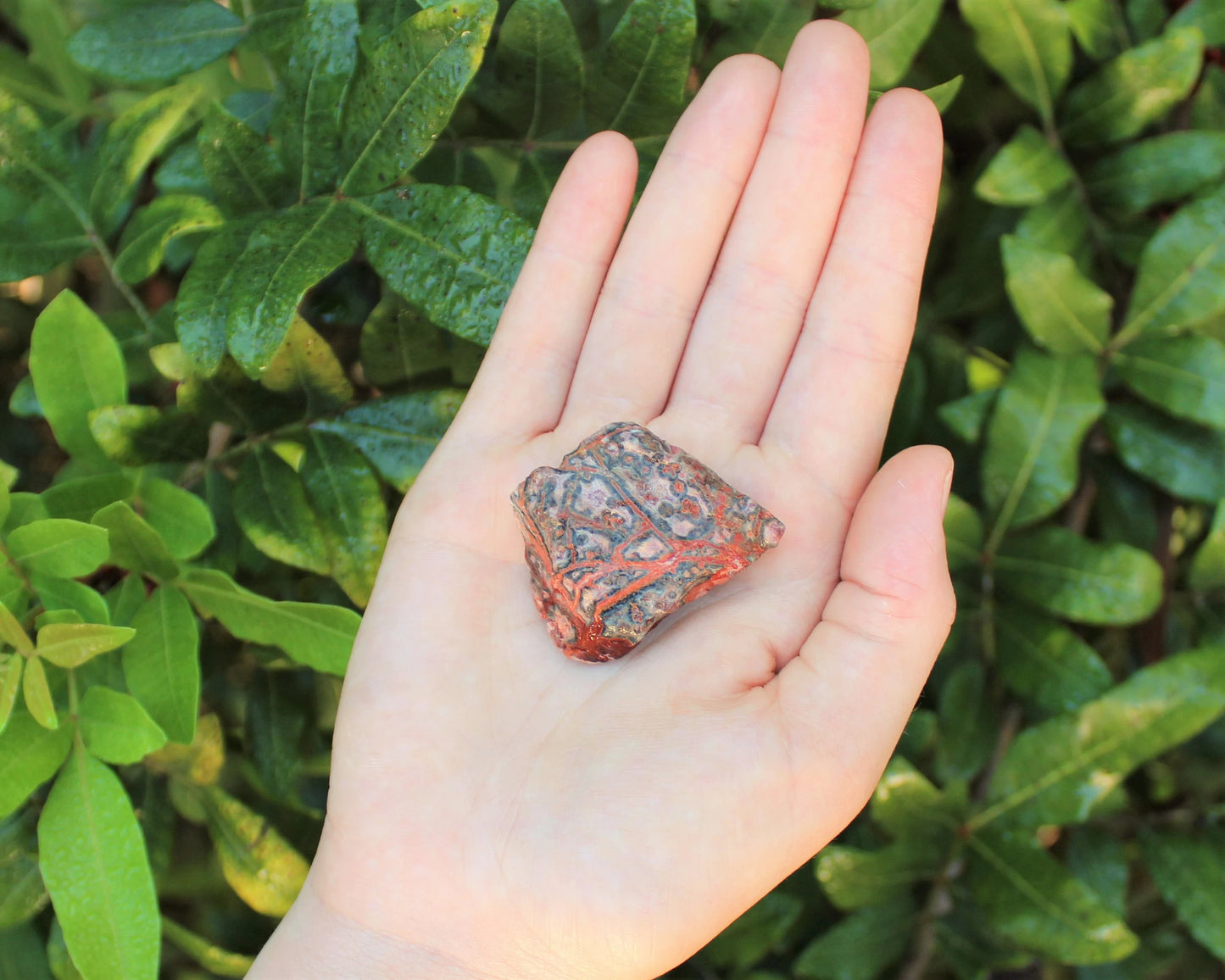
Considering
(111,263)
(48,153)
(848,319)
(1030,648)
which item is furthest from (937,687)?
(48,153)

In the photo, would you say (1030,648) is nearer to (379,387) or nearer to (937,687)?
(937,687)

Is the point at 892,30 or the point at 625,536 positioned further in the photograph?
the point at 892,30

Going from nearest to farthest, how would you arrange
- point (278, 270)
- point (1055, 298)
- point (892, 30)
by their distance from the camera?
point (278, 270)
point (892, 30)
point (1055, 298)

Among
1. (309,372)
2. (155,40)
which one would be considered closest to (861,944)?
(309,372)

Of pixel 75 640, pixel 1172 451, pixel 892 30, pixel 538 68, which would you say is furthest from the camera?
pixel 1172 451

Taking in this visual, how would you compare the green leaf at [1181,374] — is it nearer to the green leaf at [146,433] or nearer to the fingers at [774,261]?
the fingers at [774,261]

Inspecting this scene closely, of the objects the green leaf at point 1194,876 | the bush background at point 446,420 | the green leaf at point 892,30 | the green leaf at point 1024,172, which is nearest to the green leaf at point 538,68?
the bush background at point 446,420

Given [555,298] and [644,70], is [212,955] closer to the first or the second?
[555,298]

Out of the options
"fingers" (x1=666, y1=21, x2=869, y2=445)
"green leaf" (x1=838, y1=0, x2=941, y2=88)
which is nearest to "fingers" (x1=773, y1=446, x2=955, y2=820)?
"fingers" (x1=666, y1=21, x2=869, y2=445)
